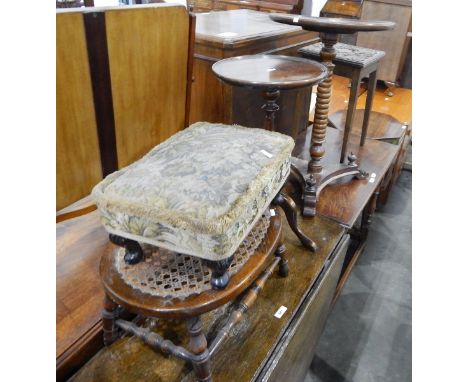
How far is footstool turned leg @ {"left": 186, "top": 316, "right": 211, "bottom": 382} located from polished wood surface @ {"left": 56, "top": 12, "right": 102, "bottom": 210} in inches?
20.4

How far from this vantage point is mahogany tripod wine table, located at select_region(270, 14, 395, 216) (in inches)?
45.1

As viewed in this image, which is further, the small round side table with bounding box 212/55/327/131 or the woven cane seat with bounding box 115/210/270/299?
the small round side table with bounding box 212/55/327/131

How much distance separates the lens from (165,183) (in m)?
0.68

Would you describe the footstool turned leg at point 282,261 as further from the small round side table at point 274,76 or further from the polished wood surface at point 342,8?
the polished wood surface at point 342,8

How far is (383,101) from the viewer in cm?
296

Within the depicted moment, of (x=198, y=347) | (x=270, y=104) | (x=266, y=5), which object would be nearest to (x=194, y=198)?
(x=198, y=347)

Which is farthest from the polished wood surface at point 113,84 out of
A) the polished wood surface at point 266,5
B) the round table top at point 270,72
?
the polished wood surface at point 266,5

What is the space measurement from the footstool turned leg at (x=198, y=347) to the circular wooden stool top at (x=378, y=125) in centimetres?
179

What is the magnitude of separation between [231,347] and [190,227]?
1.40 ft

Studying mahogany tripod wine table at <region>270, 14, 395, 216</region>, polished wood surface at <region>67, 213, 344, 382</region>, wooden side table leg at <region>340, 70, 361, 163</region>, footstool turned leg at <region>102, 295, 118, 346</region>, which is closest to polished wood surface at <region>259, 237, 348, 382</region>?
polished wood surface at <region>67, 213, 344, 382</region>

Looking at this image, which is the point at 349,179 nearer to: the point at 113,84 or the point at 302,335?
the point at 302,335

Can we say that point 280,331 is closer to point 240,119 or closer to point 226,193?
point 226,193

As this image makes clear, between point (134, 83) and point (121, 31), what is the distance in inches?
5.6

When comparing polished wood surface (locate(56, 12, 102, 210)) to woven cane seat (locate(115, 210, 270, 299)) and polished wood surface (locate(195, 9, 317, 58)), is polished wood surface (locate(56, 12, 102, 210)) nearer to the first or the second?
woven cane seat (locate(115, 210, 270, 299))
